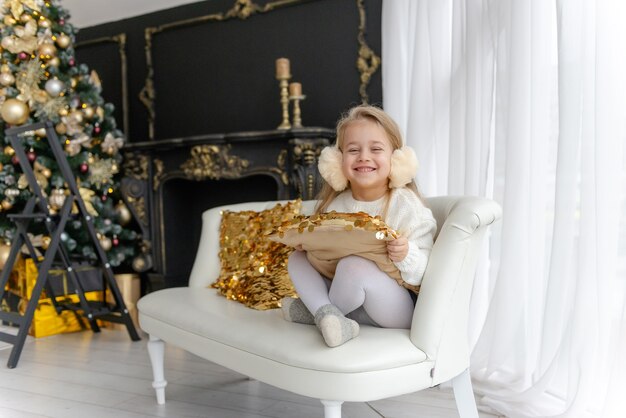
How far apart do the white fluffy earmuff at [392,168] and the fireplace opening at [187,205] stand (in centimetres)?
191

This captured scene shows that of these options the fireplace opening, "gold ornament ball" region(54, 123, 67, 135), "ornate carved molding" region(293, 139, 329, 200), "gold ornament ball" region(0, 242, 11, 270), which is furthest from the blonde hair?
"gold ornament ball" region(0, 242, 11, 270)

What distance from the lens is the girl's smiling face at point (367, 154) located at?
5.94ft

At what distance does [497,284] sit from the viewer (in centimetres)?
238

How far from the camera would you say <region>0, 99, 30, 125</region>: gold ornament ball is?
3410 mm

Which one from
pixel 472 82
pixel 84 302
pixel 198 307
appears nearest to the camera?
pixel 198 307

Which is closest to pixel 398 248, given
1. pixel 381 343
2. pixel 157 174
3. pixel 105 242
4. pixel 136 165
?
pixel 381 343

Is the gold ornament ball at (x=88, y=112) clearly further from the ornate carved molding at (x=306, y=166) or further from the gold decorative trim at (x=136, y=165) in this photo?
the ornate carved molding at (x=306, y=166)

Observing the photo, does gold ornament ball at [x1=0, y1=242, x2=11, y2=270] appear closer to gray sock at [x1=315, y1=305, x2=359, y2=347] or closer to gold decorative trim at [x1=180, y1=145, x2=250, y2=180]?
gold decorative trim at [x1=180, y1=145, x2=250, y2=180]

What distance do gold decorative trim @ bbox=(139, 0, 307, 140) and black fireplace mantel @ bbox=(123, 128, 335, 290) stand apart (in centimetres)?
67

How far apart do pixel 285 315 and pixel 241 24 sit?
2.83 metres

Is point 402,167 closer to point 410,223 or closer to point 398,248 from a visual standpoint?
point 410,223

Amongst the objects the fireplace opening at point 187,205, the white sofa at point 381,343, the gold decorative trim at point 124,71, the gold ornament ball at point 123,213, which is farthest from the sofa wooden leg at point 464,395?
the gold decorative trim at point 124,71

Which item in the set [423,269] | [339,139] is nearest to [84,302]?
[339,139]

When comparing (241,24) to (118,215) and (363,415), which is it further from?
(363,415)
